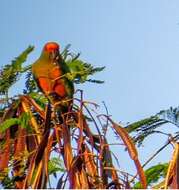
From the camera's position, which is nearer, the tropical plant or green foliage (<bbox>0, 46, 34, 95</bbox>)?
the tropical plant

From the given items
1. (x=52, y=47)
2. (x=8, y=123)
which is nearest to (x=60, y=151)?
(x=8, y=123)

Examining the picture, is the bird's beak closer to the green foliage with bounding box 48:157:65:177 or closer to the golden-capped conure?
the golden-capped conure

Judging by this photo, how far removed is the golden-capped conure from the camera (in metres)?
3.70

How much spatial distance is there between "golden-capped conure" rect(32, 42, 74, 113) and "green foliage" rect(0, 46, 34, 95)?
15 centimetres

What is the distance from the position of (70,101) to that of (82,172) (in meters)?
0.43

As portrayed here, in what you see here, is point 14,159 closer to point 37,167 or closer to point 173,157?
point 37,167

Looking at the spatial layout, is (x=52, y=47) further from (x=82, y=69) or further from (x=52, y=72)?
(x=82, y=69)

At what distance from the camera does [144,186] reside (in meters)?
2.46

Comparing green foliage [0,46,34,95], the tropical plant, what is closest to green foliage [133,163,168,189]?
the tropical plant

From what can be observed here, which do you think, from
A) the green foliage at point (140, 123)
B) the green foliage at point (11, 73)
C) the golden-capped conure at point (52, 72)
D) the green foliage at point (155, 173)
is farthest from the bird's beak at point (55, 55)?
the green foliage at point (155, 173)

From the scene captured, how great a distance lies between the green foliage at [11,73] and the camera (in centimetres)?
434

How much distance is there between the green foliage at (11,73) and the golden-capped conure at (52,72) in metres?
0.15

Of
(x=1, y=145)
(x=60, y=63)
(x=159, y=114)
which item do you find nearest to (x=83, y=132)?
(x=1, y=145)

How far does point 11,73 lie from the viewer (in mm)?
4332
